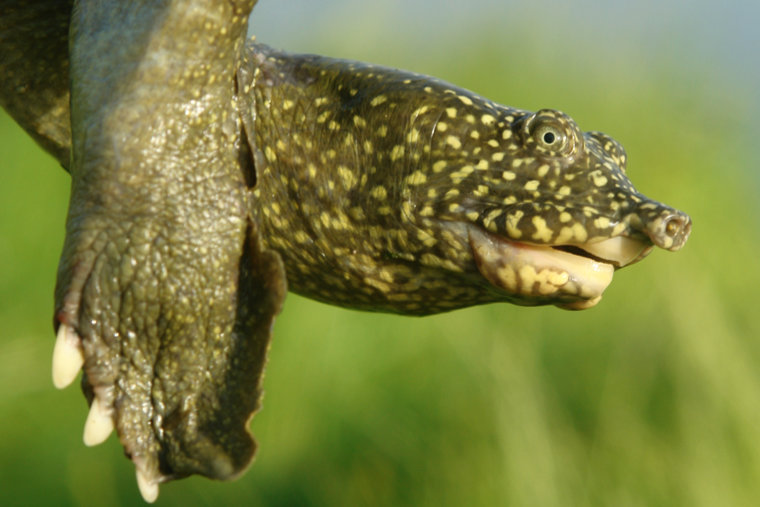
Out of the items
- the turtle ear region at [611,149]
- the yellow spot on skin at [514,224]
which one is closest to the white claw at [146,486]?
the yellow spot on skin at [514,224]

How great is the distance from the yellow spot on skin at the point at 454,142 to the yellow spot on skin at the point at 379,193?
194mm

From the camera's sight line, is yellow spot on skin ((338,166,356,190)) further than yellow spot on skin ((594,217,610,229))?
Yes

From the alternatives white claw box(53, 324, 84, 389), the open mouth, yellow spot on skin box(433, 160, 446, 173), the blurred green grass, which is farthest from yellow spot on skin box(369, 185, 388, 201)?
the blurred green grass

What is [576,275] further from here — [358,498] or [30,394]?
[30,394]

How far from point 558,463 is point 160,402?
3.74m

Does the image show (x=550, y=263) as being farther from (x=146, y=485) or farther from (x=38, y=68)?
(x=38, y=68)

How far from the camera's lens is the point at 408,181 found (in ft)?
7.46

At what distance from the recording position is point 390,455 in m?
5.82

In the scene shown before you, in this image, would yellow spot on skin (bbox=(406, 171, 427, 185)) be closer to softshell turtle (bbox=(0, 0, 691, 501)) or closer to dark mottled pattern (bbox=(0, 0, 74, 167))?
softshell turtle (bbox=(0, 0, 691, 501))

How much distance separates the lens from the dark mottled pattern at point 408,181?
2172mm

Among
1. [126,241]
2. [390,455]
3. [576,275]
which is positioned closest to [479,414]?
[390,455]

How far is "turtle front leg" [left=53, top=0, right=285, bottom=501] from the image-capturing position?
1920 mm

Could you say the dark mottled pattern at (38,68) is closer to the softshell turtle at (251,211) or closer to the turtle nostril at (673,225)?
the softshell turtle at (251,211)

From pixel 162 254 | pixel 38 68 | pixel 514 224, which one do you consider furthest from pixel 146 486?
pixel 38 68
